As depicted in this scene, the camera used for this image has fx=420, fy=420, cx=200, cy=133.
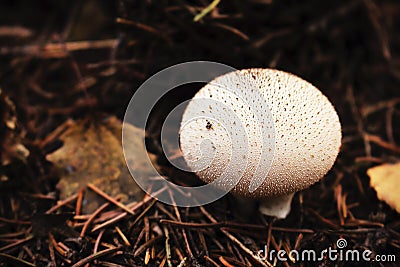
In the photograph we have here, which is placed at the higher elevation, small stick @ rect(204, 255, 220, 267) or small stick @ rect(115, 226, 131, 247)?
small stick @ rect(204, 255, 220, 267)

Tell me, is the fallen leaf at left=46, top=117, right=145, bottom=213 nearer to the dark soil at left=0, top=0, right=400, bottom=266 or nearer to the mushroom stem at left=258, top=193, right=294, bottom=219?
the dark soil at left=0, top=0, right=400, bottom=266

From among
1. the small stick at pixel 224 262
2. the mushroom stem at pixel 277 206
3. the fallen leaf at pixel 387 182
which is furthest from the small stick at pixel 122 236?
the fallen leaf at pixel 387 182

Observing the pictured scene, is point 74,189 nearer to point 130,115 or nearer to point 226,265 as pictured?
point 130,115

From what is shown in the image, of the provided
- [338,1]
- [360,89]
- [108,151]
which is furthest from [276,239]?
[338,1]

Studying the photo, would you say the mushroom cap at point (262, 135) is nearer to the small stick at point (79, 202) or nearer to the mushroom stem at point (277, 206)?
the mushroom stem at point (277, 206)

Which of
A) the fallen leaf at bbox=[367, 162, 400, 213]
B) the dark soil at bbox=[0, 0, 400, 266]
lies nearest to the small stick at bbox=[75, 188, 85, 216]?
the dark soil at bbox=[0, 0, 400, 266]

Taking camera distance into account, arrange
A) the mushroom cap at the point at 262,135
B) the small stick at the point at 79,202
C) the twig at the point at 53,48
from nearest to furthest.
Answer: the mushroom cap at the point at 262,135, the small stick at the point at 79,202, the twig at the point at 53,48
